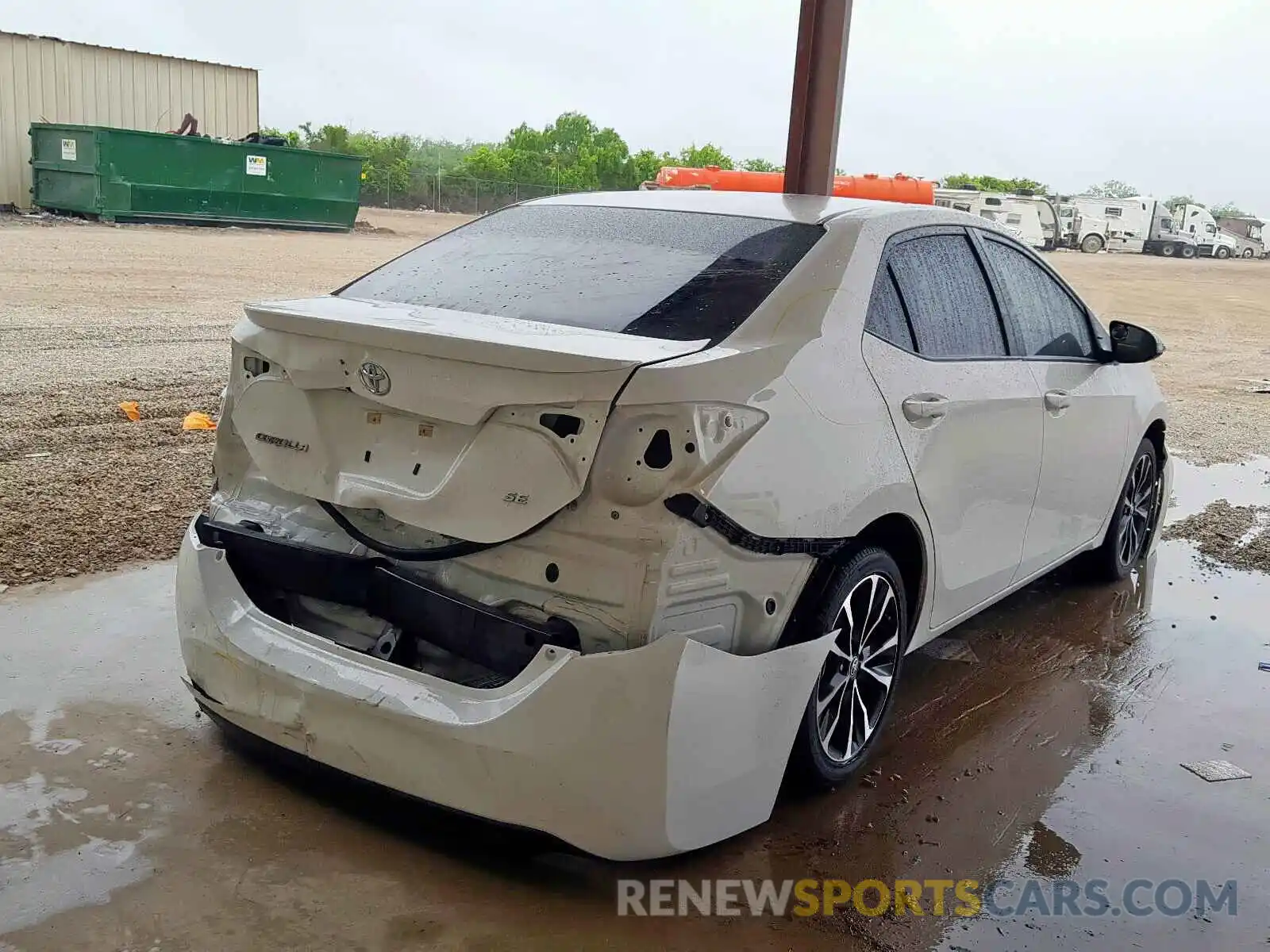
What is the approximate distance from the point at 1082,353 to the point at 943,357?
135 cm

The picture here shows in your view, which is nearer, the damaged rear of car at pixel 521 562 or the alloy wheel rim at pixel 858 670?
the damaged rear of car at pixel 521 562

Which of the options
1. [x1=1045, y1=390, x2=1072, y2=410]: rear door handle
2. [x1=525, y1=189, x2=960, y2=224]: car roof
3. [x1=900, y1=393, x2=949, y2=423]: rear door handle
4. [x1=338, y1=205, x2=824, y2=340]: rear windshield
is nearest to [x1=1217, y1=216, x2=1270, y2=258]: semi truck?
[x1=1045, y1=390, x2=1072, y2=410]: rear door handle

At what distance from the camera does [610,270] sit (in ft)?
11.6

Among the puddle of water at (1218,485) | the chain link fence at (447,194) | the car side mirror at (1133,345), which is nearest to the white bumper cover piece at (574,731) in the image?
the car side mirror at (1133,345)

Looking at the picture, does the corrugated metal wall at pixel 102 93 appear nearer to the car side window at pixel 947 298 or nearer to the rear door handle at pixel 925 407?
the car side window at pixel 947 298

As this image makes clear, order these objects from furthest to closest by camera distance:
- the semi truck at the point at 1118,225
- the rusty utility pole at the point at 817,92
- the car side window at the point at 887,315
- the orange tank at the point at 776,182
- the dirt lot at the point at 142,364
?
the semi truck at the point at 1118,225 < the orange tank at the point at 776,182 < the rusty utility pole at the point at 817,92 < the dirt lot at the point at 142,364 < the car side window at the point at 887,315

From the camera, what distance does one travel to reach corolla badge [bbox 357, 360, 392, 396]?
299 cm

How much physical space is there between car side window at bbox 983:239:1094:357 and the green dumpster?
919 inches

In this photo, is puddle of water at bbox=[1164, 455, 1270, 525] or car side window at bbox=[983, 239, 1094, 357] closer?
car side window at bbox=[983, 239, 1094, 357]

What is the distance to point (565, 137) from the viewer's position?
4016cm

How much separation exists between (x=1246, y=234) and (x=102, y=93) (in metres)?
46.0

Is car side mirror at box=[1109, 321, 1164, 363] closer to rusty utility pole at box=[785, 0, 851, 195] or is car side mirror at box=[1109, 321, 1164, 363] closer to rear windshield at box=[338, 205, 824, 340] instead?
rear windshield at box=[338, 205, 824, 340]

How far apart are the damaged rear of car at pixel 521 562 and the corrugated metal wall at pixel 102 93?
1086 inches

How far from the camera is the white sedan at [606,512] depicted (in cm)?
275
